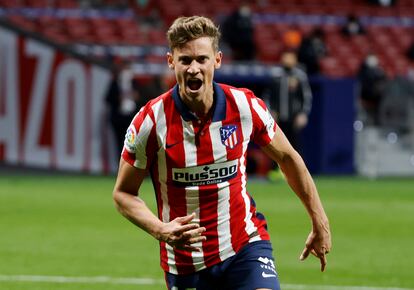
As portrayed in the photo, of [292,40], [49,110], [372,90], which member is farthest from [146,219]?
[292,40]

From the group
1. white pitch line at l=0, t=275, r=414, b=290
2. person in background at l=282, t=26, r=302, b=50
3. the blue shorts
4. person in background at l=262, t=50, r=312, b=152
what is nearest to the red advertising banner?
person in background at l=262, t=50, r=312, b=152

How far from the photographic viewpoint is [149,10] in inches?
1064

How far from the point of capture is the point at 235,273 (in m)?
5.20

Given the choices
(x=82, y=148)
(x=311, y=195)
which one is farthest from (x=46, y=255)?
(x=82, y=148)

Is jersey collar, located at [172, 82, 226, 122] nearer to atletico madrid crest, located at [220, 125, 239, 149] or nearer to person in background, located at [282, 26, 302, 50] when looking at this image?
atletico madrid crest, located at [220, 125, 239, 149]

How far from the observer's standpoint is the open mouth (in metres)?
4.99

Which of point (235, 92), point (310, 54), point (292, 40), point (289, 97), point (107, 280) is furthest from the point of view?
point (292, 40)

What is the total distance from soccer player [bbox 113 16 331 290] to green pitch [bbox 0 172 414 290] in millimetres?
2843

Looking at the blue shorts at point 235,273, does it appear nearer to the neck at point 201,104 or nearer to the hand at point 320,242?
the hand at point 320,242

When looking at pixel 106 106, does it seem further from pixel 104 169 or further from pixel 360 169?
pixel 360 169

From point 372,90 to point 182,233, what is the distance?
19110 mm

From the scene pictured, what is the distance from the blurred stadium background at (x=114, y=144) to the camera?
31.3 ft

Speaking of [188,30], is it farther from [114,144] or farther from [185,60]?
[114,144]

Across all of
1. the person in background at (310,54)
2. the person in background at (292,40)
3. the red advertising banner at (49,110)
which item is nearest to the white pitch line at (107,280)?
the red advertising banner at (49,110)
